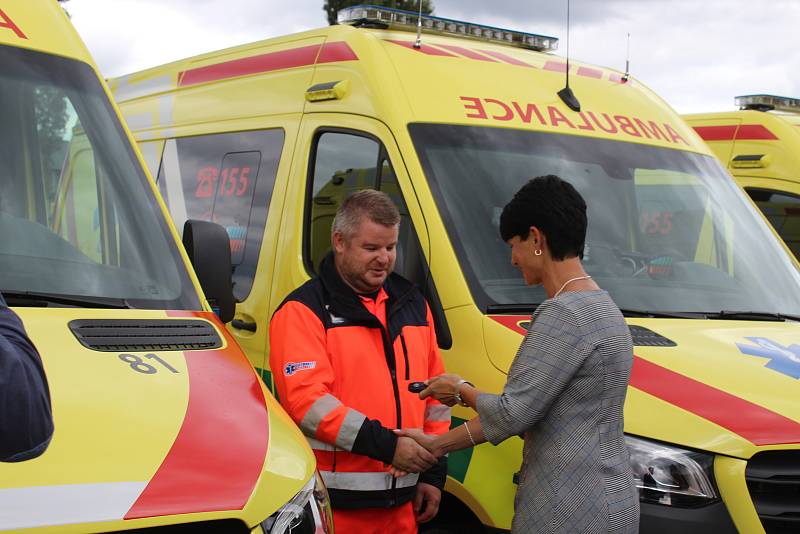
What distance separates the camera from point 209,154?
5.66 metres

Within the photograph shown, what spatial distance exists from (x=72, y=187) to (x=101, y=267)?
1.14 feet

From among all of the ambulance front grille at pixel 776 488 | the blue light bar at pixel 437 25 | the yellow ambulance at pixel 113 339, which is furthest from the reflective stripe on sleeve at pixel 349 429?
the blue light bar at pixel 437 25

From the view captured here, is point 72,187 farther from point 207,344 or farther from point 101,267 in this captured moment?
point 207,344

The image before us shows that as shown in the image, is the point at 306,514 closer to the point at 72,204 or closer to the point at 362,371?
the point at 362,371

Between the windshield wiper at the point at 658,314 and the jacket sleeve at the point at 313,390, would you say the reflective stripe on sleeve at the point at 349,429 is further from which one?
the windshield wiper at the point at 658,314

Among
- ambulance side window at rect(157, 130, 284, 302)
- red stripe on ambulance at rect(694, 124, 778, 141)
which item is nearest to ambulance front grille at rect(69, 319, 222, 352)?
→ ambulance side window at rect(157, 130, 284, 302)

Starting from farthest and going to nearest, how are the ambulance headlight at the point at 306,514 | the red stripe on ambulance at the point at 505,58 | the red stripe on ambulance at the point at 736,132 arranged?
the red stripe on ambulance at the point at 736,132 → the red stripe on ambulance at the point at 505,58 → the ambulance headlight at the point at 306,514

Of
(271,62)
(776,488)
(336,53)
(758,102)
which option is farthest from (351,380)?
(758,102)

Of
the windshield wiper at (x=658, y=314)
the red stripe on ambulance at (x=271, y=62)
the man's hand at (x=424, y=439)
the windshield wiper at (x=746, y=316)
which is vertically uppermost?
the red stripe on ambulance at (x=271, y=62)

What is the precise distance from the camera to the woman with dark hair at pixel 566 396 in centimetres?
292

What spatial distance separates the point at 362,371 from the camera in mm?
3463

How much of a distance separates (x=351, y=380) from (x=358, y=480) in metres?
0.31

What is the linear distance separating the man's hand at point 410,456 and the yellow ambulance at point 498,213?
14.6 inches

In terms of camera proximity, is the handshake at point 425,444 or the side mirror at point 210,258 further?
the side mirror at point 210,258
